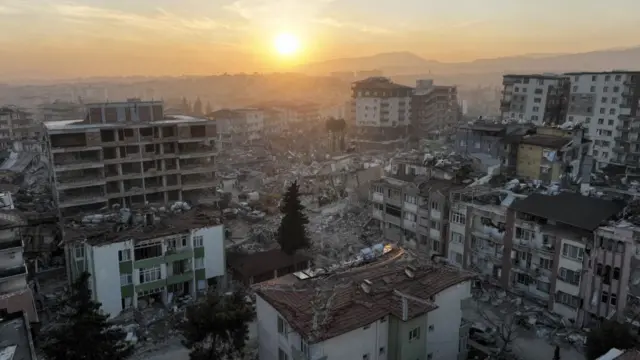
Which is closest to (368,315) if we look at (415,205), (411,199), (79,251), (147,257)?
(147,257)

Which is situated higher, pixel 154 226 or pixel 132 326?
pixel 154 226

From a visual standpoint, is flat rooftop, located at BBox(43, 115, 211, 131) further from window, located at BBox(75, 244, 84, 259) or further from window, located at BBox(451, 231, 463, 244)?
window, located at BBox(451, 231, 463, 244)

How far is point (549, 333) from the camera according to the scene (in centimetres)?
2394

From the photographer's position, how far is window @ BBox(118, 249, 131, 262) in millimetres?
24500

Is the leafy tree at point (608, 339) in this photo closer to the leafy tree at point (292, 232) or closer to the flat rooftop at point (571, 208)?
the flat rooftop at point (571, 208)

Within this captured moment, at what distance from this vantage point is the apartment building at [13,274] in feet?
71.5

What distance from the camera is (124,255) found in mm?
24609

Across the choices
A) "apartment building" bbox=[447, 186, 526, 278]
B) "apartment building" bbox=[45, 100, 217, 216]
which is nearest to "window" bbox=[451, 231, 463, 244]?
"apartment building" bbox=[447, 186, 526, 278]

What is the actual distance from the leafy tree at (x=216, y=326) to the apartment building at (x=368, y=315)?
881 mm

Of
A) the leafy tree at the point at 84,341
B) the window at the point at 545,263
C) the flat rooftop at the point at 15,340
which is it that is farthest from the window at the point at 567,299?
the flat rooftop at the point at 15,340

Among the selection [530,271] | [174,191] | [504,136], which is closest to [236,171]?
[174,191]

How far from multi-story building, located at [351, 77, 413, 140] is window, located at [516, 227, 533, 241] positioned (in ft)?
191

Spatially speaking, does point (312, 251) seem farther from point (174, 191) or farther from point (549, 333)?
point (549, 333)

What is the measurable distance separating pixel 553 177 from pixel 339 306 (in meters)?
24.4
